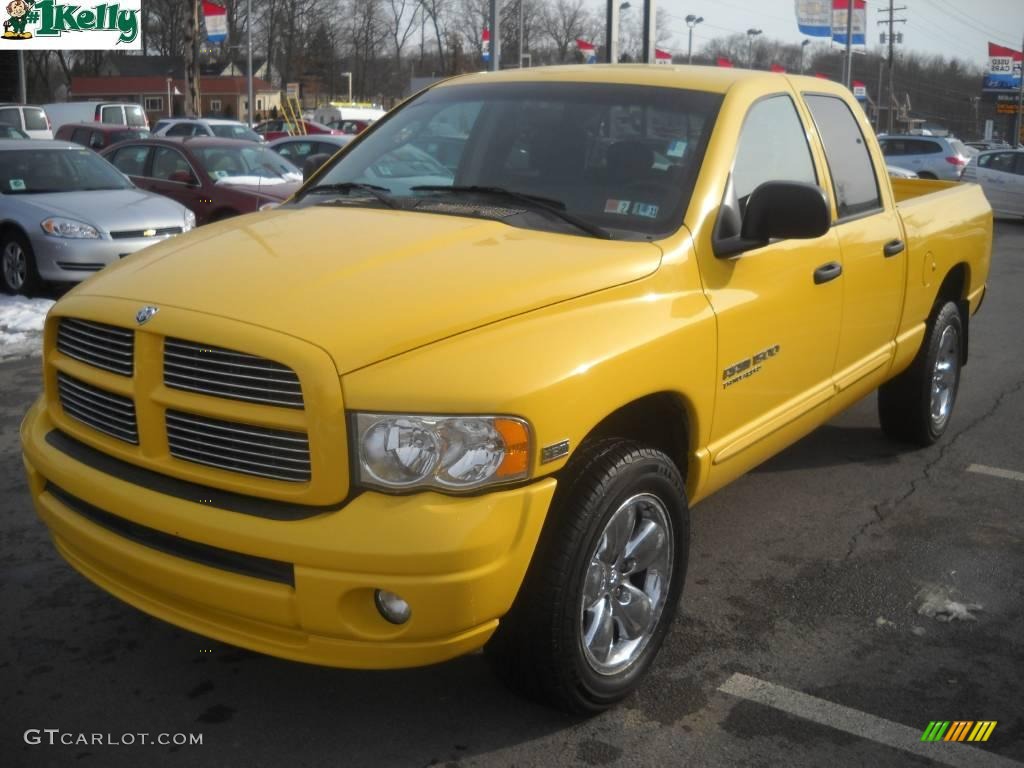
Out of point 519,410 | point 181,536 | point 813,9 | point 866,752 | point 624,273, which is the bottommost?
point 866,752

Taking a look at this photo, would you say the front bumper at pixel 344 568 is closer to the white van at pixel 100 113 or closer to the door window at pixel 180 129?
the door window at pixel 180 129

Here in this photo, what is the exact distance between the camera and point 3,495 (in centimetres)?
507

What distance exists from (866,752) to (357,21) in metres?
91.5

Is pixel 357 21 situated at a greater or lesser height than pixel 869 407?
greater

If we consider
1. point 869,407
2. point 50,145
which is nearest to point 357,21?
point 50,145

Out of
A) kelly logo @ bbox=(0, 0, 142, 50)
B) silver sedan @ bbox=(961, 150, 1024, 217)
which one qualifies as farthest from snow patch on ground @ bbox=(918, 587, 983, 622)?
kelly logo @ bbox=(0, 0, 142, 50)

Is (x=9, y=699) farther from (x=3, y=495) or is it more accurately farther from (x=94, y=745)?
(x=3, y=495)

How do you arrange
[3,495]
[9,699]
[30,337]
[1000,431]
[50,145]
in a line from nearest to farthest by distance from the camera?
[9,699] → [3,495] → [1000,431] → [30,337] → [50,145]

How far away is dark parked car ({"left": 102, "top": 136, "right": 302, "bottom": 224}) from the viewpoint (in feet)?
43.3

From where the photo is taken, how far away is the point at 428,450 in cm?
277

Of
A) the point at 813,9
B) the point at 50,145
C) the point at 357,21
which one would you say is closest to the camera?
the point at 50,145

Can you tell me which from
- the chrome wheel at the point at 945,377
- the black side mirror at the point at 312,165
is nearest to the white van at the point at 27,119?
the black side mirror at the point at 312,165

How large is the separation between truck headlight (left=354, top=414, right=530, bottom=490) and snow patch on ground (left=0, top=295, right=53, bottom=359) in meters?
6.11

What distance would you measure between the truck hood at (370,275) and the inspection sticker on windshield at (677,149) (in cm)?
55
